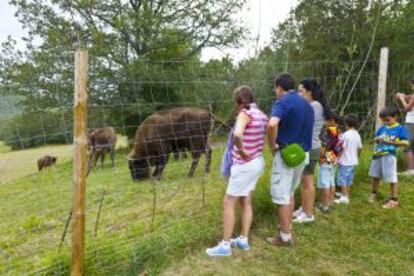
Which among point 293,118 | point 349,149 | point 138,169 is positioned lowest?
point 138,169

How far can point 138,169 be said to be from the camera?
376 inches

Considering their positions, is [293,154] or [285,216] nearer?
[293,154]

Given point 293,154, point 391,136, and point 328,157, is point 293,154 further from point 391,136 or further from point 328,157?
point 391,136

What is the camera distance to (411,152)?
7094 millimetres

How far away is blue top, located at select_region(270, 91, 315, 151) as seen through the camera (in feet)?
13.7

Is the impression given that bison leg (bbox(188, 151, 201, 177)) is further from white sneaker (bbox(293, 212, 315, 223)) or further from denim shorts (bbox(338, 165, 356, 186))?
white sneaker (bbox(293, 212, 315, 223))

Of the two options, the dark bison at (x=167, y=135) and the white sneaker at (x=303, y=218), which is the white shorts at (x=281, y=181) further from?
the dark bison at (x=167, y=135)

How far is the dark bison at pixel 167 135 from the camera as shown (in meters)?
9.64

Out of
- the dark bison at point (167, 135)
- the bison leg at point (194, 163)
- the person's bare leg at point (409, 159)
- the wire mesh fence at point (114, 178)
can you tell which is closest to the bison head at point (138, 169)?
the dark bison at point (167, 135)

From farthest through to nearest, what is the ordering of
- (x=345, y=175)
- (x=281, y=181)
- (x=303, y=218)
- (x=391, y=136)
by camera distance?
(x=345, y=175) < (x=391, y=136) < (x=303, y=218) < (x=281, y=181)

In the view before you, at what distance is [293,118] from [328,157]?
1.42 meters

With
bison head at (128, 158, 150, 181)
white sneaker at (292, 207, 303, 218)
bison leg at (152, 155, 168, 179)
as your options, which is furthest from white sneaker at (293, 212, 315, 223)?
bison head at (128, 158, 150, 181)

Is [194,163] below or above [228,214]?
below

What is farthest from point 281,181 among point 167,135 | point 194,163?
point 167,135
